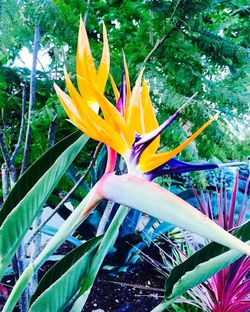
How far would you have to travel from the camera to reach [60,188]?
4.30 feet

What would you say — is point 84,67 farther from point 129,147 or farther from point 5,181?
point 5,181

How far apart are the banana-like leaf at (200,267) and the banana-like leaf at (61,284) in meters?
0.13

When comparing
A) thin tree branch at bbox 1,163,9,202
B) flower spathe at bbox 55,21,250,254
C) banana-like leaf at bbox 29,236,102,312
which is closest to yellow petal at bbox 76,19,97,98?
flower spathe at bbox 55,21,250,254

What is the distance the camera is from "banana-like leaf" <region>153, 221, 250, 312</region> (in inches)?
20.0

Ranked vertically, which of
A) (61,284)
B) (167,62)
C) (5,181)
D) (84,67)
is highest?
(167,62)

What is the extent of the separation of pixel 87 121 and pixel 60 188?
3.12 ft

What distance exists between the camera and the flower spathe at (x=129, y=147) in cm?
36

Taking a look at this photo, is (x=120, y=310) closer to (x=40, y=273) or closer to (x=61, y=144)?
(x=40, y=273)

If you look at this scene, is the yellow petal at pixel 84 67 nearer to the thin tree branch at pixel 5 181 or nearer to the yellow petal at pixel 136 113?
the yellow petal at pixel 136 113

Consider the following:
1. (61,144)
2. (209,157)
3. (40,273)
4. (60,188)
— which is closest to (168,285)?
(61,144)

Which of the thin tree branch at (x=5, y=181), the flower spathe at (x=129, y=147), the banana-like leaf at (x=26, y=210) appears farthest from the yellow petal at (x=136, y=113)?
the thin tree branch at (x=5, y=181)

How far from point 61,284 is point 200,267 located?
182 millimetres

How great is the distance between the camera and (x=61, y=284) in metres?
0.51

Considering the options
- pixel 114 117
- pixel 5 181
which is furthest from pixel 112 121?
pixel 5 181
